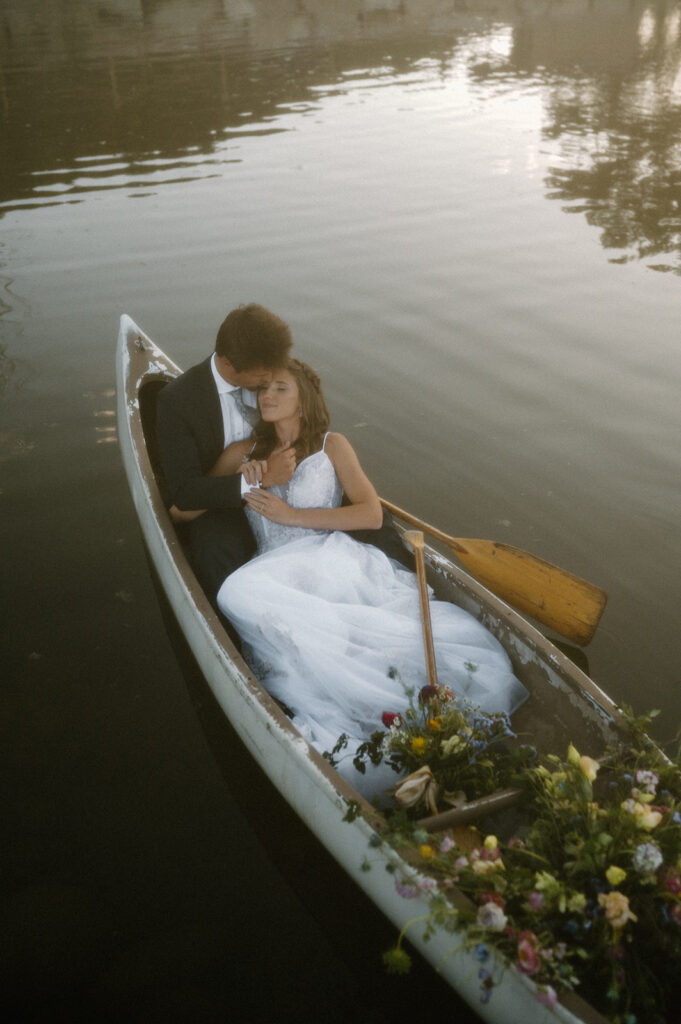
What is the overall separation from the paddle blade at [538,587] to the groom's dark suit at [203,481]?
1.91 feet

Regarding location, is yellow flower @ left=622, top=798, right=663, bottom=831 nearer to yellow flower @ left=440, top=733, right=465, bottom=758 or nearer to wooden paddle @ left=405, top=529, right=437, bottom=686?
yellow flower @ left=440, top=733, right=465, bottom=758

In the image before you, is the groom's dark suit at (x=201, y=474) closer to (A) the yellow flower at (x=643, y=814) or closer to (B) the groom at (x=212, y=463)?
(B) the groom at (x=212, y=463)

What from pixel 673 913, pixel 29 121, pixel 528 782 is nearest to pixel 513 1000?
pixel 673 913

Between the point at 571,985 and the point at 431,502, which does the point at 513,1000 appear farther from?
the point at 431,502

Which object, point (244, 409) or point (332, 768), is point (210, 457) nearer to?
point (244, 409)

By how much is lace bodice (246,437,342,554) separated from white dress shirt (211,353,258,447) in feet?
1.29

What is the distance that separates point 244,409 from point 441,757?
6.73 feet

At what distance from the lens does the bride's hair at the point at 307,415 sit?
3.66 m

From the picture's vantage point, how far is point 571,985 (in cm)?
218

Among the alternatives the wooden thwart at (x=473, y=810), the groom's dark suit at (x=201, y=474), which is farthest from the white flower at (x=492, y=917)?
the groom's dark suit at (x=201, y=474)

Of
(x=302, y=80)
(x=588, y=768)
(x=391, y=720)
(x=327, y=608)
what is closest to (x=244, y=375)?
(x=327, y=608)

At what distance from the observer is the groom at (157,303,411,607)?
385cm

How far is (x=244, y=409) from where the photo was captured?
4059 millimetres

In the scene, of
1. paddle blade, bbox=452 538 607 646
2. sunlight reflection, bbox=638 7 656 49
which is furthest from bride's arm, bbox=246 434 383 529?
sunlight reflection, bbox=638 7 656 49
